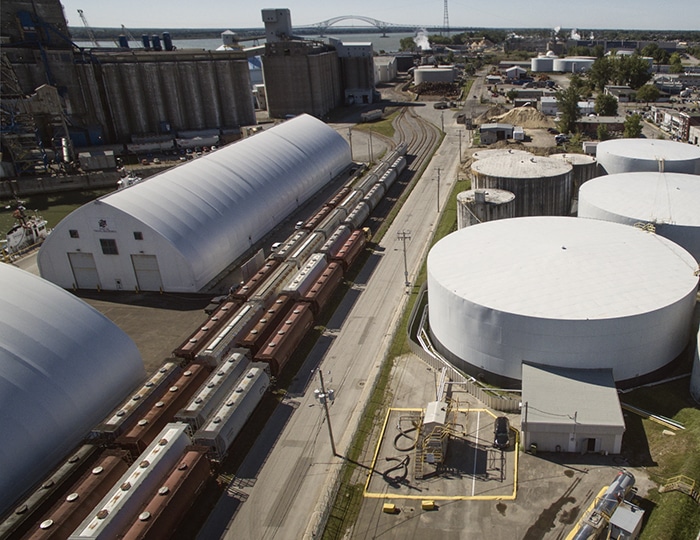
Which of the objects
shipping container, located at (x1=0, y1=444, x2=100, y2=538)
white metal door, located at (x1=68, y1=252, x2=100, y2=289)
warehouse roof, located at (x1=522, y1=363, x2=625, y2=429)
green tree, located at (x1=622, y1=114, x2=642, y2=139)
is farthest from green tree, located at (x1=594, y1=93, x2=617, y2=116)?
shipping container, located at (x1=0, y1=444, x2=100, y2=538)

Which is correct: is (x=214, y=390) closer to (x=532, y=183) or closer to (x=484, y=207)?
(x=484, y=207)

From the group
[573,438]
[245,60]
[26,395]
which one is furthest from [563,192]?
[245,60]

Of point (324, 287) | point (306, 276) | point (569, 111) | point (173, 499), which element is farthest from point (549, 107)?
point (173, 499)

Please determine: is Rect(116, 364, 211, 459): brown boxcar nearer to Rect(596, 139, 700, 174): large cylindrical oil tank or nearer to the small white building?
Rect(596, 139, 700, 174): large cylindrical oil tank

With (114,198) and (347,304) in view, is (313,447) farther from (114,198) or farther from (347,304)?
(114,198)

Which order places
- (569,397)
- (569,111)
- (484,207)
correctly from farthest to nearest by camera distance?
1. (569,111)
2. (484,207)
3. (569,397)
